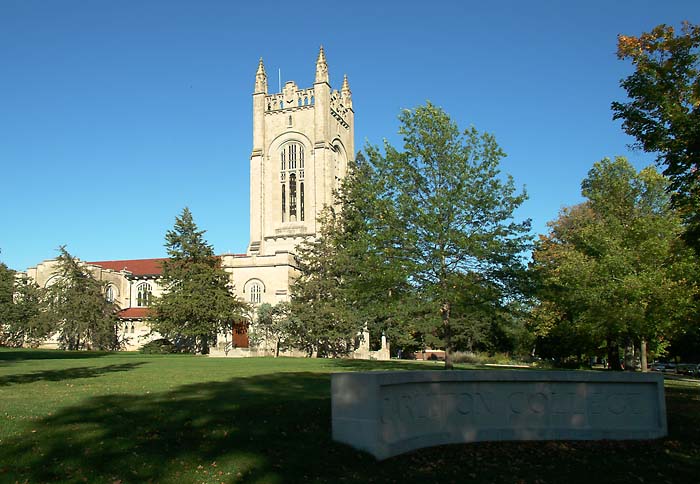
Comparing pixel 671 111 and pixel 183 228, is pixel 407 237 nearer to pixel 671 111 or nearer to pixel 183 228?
pixel 671 111

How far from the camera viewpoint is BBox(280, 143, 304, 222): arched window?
66.5 metres

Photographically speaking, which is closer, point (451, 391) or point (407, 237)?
point (451, 391)

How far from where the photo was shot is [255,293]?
182ft

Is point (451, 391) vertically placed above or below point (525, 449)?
above

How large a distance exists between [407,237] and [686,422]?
35.5 feet

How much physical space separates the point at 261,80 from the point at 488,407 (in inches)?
2561

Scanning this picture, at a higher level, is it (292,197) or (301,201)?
(292,197)

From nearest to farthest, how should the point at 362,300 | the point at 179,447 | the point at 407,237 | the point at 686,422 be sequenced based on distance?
1. the point at 179,447
2. the point at 686,422
3. the point at 407,237
4. the point at 362,300

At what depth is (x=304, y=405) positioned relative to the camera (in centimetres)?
1152

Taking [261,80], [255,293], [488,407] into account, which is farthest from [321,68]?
[488,407]

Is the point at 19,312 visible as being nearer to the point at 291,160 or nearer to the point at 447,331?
the point at 291,160

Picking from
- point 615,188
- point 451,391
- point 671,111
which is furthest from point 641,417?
point 615,188

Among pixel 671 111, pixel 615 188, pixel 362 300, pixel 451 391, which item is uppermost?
pixel 615 188

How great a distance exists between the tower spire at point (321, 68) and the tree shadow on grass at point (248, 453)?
60137mm
